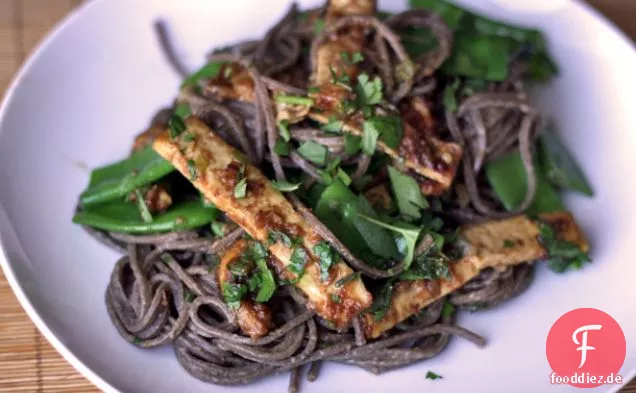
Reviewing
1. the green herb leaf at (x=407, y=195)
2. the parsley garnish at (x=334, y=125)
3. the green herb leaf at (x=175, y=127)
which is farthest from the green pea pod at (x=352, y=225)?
the green herb leaf at (x=175, y=127)

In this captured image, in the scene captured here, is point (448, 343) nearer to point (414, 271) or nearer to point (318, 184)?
point (414, 271)

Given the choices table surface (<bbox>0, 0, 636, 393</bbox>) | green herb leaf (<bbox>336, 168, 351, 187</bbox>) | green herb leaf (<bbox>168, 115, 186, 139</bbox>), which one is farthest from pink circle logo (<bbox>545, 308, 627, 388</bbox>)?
green herb leaf (<bbox>168, 115, 186, 139</bbox>)

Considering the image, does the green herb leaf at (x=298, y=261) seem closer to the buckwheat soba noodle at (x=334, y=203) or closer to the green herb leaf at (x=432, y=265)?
the buckwheat soba noodle at (x=334, y=203)

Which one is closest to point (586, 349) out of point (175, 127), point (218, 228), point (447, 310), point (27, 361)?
point (447, 310)

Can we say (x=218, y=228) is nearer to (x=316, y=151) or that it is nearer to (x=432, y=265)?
(x=316, y=151)

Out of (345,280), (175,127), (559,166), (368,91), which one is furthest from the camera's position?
(559,166)
